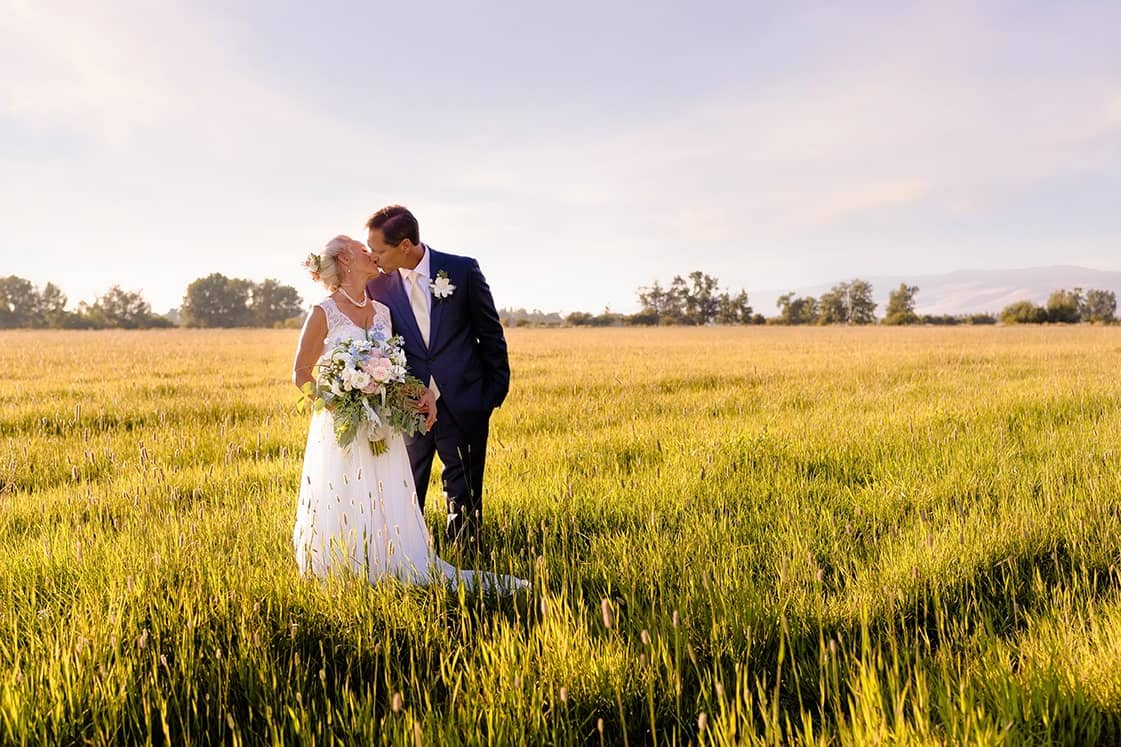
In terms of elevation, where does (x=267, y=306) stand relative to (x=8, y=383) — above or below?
above

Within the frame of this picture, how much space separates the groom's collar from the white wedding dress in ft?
1.53

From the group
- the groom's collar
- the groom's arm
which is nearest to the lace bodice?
the groom's collar

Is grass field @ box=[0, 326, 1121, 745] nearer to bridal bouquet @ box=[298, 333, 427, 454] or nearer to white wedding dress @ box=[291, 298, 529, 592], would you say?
white wedding dress @ box=[291, 298, 529, 592]

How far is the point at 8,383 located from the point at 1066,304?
129703 millimetres

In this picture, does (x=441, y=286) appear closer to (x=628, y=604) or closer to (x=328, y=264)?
(x=328, y=264)

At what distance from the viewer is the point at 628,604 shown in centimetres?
336

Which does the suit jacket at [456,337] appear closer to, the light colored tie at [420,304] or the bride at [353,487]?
the light colored tie at [420,304]

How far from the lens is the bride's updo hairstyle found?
14.8ft

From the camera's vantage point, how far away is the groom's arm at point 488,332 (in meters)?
4.88

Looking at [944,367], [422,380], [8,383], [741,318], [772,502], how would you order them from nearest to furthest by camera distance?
[422,380], [772,502], [8,383], [944,367], [741,318]

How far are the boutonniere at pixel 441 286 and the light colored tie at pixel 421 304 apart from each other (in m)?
0.09

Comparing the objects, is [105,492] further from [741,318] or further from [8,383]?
[741,318]

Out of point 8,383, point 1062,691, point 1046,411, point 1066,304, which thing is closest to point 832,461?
point 1062,691

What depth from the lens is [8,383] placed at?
632 inches
